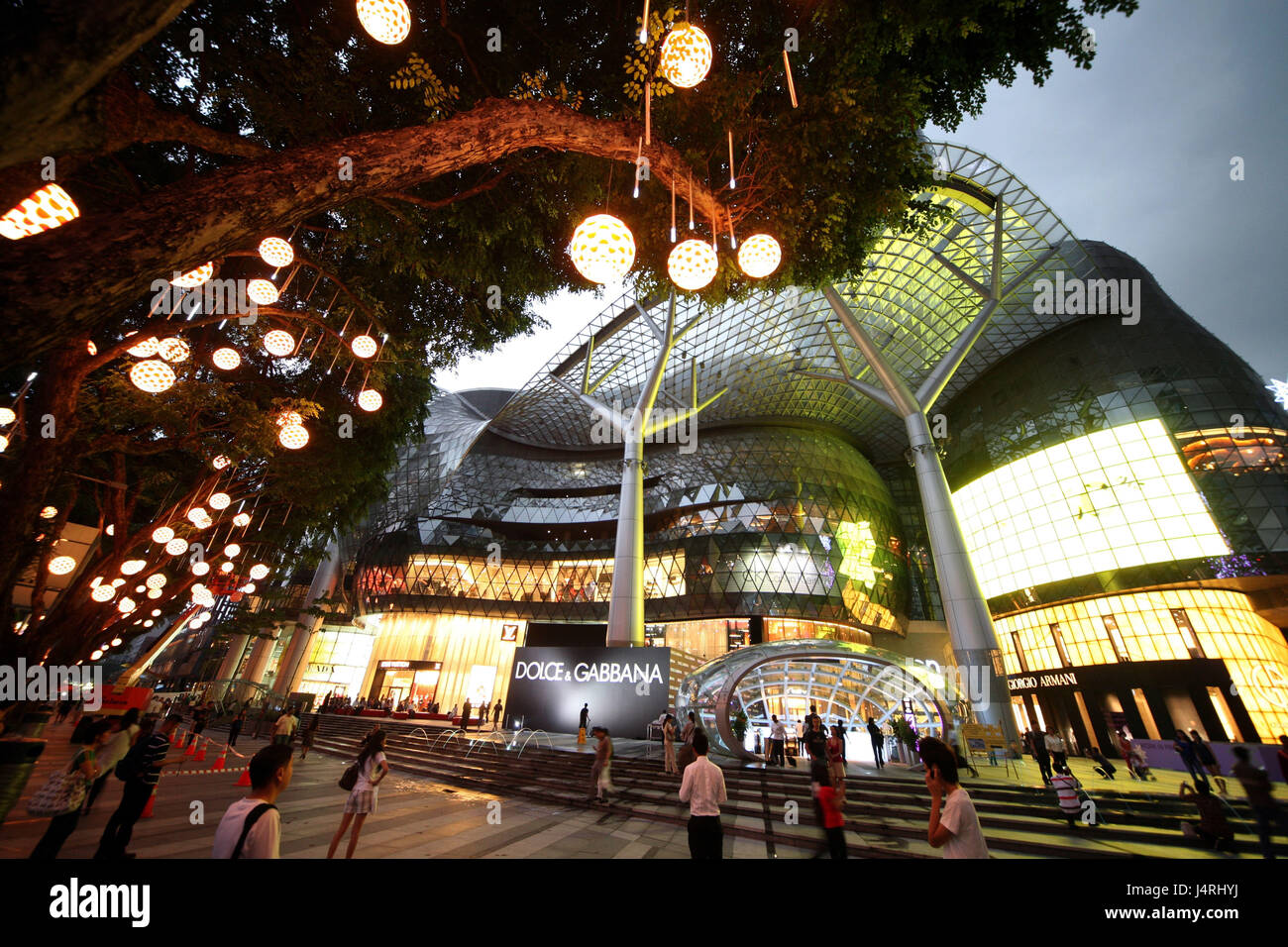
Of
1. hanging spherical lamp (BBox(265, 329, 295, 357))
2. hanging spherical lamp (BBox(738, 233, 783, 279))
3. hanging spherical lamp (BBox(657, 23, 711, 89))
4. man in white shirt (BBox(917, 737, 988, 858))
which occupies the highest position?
hanging spherical lamp (BBox(657, 23, 711, 89))

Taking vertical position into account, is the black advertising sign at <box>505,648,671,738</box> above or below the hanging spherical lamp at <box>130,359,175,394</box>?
below

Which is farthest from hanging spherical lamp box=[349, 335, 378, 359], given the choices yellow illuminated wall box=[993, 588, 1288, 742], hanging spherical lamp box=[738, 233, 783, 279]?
yellow illuminated wall box=[993, 588, 1288, 742]

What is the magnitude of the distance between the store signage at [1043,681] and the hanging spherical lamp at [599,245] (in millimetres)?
32138

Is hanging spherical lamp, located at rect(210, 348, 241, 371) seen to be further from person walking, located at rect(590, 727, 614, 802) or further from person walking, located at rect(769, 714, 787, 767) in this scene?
person walking, located at rect(769, 714, 787, 767)

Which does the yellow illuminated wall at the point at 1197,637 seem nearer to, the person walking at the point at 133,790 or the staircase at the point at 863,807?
the staircase at the point at 863,807

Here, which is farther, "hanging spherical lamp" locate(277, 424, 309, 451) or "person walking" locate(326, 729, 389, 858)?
"hanging spherical lamp" locate(277, 424, 309, 451)

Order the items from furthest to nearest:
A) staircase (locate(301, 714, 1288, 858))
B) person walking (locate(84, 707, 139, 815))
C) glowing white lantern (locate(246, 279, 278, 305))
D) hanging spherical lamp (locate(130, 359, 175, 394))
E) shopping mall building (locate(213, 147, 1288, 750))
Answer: shopping mall building (locate(213, 147, 1288, 750)) < staircase (locate(301, 714, 1288, 858)) < glowing white lantern (locate(246, 279, 278, 305)) < hanging spherical lamp (locate(130, 359, 175, 394)) < person walking (locate(84, 707, 139, 815))

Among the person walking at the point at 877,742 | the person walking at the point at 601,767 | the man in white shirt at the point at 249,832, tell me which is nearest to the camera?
the man in white shirt at the point at 249,832

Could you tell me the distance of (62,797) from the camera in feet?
13.7

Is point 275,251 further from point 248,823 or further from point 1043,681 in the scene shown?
point 1043,681

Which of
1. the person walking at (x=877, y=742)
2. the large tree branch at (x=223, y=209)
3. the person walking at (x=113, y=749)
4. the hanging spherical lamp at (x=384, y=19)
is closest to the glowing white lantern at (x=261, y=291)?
the large tree branch at (x=223, y=209)

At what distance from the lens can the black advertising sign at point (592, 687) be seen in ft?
50.4

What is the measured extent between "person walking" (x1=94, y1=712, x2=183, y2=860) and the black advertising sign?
39.8 feet

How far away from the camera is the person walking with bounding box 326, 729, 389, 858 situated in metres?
4.81
